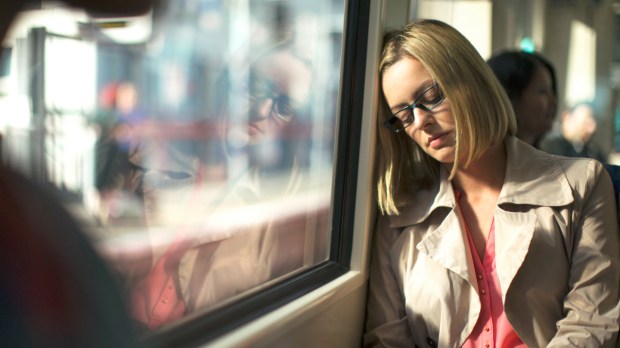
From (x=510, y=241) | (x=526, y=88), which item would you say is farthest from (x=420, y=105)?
(x=526, y=88)

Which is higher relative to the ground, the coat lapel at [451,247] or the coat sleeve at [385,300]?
the coat lapel at [451,247]

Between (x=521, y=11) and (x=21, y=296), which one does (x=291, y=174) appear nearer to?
(x=21, y=296)

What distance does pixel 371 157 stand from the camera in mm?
1987

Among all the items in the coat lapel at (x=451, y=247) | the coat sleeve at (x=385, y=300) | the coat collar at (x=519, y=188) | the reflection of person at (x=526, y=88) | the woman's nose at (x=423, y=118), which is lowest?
the coat sleeve at (x=385, y=300)

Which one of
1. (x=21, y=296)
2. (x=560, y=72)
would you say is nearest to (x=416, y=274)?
(x=21, y=296)

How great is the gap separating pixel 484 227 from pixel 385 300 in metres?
0.35

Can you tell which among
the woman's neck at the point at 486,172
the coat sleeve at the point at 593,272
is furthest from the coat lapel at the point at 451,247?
the coat sleeve at the point at 593,272

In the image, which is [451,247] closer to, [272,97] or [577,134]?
[272,97]

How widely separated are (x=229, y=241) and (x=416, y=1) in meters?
1.27

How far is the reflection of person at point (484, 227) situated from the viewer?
170 centimetres

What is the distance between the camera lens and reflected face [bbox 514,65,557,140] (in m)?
2.77

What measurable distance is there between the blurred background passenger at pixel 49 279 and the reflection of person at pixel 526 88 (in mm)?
2336

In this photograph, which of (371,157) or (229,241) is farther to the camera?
(371,157)

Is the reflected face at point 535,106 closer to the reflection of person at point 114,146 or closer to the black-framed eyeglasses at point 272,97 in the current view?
the black-framed eyeglasses at point 272,97
